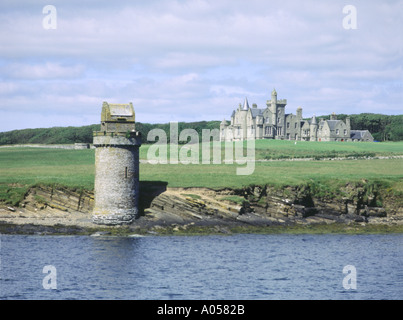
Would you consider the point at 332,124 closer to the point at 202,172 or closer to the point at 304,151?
the point at 304,151

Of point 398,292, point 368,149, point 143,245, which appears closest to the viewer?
point 398,292

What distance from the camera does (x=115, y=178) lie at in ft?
183

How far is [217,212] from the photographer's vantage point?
189 ft

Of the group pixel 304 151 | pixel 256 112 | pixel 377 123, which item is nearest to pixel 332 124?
pixel 256 112

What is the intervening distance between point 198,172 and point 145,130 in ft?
290

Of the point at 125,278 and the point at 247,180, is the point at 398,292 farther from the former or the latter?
the point at 247,180

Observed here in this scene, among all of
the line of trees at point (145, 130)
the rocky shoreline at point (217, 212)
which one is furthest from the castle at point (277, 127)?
the rocky shoreline at point (217, 212)

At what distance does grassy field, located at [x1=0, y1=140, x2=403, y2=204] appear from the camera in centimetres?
6134

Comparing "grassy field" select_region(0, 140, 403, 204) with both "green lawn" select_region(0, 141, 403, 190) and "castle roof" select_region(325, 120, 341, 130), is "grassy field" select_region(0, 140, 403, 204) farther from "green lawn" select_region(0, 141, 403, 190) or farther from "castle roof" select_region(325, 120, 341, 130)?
"castle roof" select_region(325, 120, 341, 130)

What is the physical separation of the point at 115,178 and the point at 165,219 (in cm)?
603

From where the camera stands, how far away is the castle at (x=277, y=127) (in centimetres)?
13438

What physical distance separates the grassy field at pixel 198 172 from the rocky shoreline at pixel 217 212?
4.26ft

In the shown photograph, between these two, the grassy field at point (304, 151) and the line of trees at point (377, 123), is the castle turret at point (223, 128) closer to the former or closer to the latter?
the grassy field at point (304, 151)
